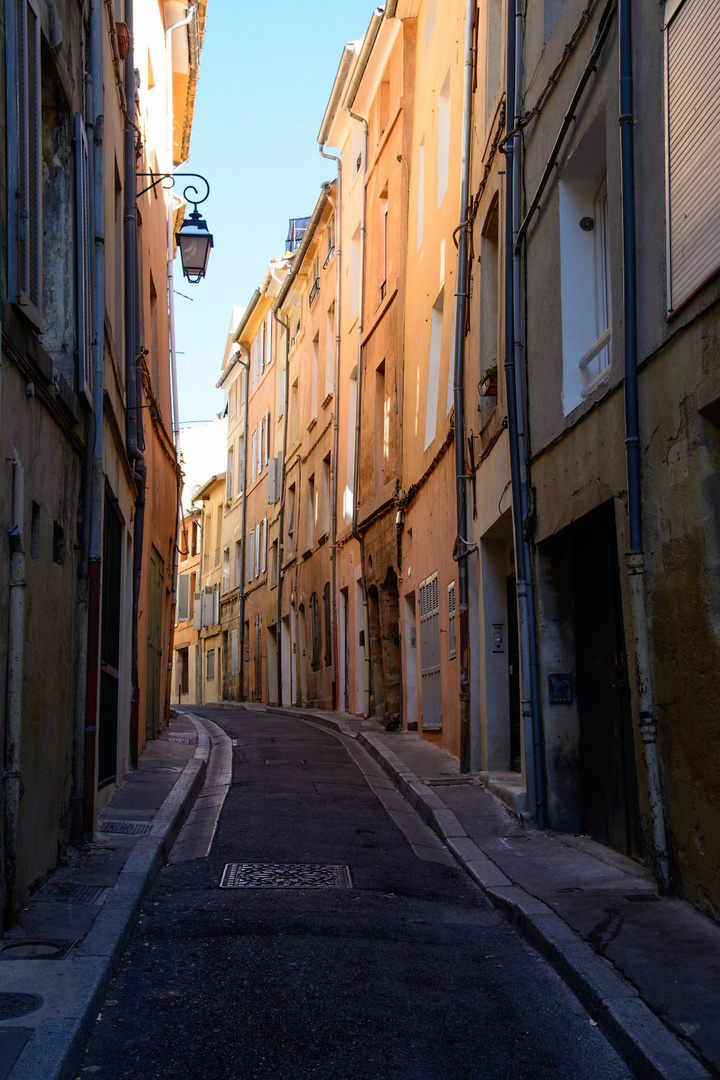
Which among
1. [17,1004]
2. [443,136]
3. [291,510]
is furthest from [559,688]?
[291,510]

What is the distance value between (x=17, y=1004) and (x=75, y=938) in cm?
90

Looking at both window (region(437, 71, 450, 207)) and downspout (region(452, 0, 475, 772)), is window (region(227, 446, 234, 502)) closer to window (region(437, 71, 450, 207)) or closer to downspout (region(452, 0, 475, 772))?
window (region(437, 71, 450, 207))

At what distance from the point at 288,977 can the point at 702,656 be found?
7.72 feet

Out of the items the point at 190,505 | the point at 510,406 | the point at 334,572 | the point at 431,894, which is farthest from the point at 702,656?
the point at 190,505

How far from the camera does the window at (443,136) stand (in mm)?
13891

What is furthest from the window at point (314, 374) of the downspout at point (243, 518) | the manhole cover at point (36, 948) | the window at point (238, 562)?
the manhole cover at point (36, 948)

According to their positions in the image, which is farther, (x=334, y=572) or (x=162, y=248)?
(x=334, y=572)

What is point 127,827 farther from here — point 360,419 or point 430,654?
point 360,419

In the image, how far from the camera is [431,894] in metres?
6.41

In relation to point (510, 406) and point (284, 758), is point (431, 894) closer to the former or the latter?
point (510, 406)

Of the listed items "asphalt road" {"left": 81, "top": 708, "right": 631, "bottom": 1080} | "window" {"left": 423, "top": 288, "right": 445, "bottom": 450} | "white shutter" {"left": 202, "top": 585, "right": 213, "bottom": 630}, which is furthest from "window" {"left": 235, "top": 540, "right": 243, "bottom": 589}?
"asphalt road" {"left": 81, "top": 708, "right": 631, "bottom": 1080}

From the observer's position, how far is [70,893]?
18.7 ft

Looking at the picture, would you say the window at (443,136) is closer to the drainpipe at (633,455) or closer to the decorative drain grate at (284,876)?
the drainpipe at (633,455)

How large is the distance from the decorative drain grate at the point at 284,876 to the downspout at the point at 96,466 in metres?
1.08
